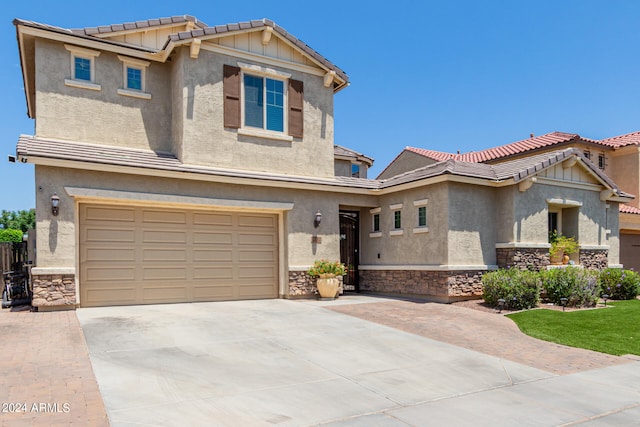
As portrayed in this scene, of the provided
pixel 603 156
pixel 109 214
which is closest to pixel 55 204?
pixel 109 214

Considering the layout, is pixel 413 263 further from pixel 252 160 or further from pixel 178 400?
pixel 178 400

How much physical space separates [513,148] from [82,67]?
822 inches

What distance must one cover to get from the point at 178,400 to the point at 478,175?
11078 millimetres

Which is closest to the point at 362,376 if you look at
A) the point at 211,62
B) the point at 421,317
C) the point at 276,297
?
the point at 421,317

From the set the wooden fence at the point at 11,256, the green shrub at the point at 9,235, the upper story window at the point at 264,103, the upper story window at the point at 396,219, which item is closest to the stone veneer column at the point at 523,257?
the upper story window at the point at 396,219

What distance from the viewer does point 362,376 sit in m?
6.74

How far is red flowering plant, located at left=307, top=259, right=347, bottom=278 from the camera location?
14.3 m

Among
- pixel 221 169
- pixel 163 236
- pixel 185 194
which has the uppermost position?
pixel 221 169

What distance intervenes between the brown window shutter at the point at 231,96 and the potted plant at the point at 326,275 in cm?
486

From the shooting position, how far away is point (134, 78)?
1445 cm

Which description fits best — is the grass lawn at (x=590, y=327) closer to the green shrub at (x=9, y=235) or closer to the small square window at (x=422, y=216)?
the small square window at (x=422, y=216)

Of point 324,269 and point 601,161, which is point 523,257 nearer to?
point 324,269

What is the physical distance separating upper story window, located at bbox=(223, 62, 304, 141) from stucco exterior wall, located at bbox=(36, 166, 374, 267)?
198 cm

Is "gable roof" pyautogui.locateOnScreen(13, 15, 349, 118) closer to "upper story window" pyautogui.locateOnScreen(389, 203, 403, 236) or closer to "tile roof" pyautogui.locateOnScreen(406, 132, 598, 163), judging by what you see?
"upper story window" pyautogui.locateOnScreen(389, 203, 403, 236)
